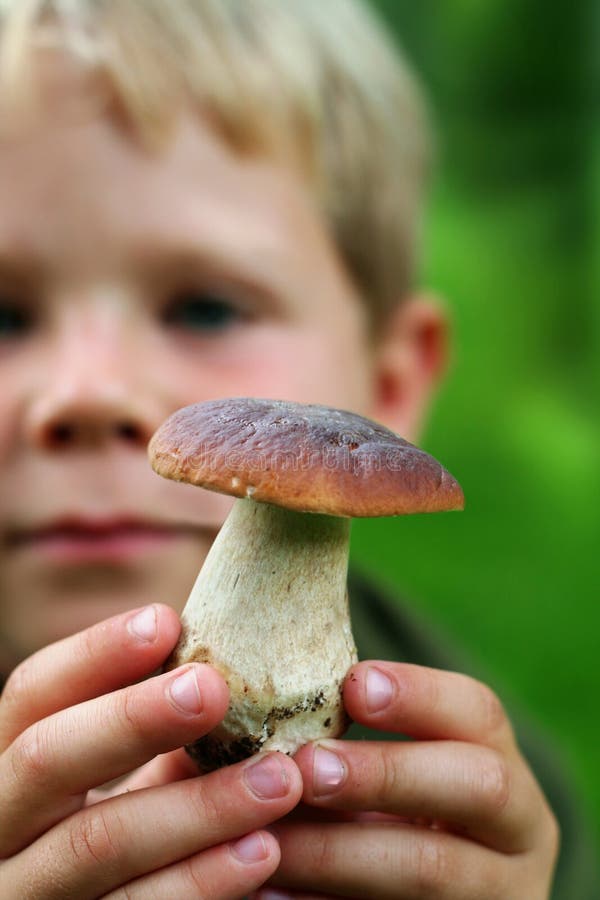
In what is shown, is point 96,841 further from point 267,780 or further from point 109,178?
point 109,178

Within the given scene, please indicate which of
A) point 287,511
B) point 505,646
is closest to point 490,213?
point 505,646

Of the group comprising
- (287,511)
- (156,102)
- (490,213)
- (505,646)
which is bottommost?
(287,511)

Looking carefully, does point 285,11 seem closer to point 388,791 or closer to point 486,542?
point 388,791

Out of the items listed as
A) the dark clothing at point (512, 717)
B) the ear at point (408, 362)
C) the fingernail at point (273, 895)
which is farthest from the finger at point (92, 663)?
the ear at point (408, 362)

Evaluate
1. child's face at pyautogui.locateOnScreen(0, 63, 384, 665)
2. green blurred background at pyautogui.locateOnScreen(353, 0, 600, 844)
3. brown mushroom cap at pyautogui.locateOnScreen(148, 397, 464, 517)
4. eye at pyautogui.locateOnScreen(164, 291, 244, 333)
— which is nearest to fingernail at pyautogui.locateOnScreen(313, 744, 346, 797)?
brown mushroom cap at pyautogui.locateOnScreen(148, 397, 464, 517)

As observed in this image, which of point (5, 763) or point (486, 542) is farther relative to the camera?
point (486, 542)
